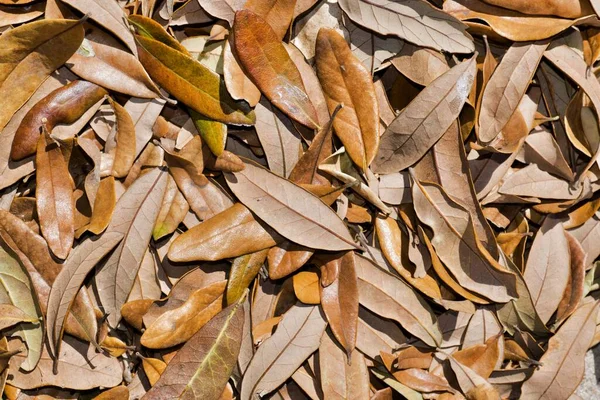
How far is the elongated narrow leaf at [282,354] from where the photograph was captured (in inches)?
49.4

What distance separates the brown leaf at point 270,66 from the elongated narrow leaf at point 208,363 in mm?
418

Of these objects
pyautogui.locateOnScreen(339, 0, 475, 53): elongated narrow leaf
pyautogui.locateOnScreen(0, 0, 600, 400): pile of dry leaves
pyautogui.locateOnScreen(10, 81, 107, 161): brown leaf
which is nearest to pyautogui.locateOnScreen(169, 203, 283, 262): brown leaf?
pyautogui.locateOnScreen(0, 0, 600, 400): pile of dry leaves

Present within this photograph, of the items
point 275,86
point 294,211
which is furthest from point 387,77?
point 294,211

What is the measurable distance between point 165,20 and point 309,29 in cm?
30

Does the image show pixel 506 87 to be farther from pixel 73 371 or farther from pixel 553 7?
pixel 73 371

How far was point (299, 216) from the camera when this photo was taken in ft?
3.99

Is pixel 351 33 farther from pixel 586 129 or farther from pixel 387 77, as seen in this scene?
pixel 586 129

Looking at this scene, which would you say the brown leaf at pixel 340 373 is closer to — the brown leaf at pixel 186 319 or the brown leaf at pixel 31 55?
the brown leaf at pixel 186 319

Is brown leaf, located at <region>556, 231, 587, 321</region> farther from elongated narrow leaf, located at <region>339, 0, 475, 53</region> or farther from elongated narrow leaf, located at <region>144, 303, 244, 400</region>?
elongated narrow leaf, located at <region>144, 303, 244, 400</region>

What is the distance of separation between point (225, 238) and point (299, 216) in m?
0.15

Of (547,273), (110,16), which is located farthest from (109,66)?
(547,273)

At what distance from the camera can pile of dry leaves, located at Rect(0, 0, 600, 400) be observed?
1.22 meters

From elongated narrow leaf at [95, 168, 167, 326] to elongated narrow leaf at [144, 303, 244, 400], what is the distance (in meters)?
0.16

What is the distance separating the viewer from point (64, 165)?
4.06ft
